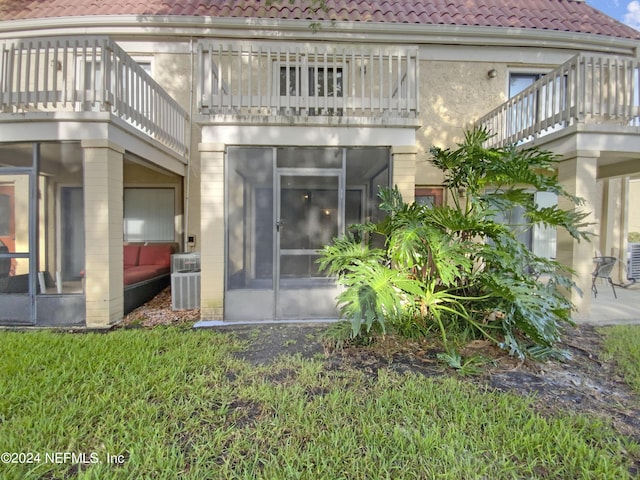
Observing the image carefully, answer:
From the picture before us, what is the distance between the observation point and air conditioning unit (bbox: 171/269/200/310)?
18.1 ft

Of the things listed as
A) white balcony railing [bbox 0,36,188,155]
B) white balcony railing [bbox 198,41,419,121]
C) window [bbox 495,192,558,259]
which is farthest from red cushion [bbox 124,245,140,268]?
window [bbox 495,192,558,259]

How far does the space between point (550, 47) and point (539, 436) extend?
8.58 meters

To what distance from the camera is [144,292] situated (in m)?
5.96

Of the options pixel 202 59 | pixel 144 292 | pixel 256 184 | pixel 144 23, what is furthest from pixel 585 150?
pixel 144 23

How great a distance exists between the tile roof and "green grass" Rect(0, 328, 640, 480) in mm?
7335

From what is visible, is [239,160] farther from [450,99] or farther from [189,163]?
[450,99]

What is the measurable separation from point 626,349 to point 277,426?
4.46m

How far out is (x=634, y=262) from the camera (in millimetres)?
8078

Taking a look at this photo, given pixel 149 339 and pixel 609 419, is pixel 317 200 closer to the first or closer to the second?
pixel 149 339

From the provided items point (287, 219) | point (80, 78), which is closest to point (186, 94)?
point (80, 78)

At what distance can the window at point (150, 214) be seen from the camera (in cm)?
717

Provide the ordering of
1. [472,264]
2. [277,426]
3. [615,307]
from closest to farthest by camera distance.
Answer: [277,426], [472,264], [615,307]

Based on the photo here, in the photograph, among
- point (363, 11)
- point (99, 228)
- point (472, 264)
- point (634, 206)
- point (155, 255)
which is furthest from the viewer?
point (634, 206)

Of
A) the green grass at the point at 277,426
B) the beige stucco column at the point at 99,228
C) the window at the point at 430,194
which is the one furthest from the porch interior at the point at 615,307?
the beige stucco column at the point at 99,228
